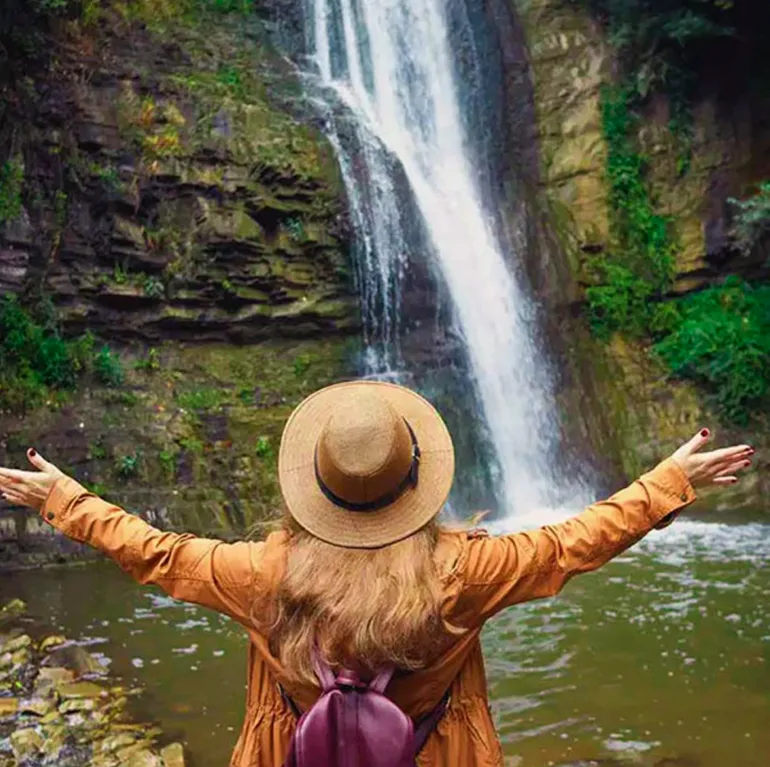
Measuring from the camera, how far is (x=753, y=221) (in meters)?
11.8

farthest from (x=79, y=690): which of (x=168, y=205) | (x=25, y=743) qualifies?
(x=168, y=205)

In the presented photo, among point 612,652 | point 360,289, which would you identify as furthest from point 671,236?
point 612,652

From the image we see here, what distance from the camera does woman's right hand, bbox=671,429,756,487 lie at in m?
1.84

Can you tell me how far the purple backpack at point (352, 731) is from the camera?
5.32 ft

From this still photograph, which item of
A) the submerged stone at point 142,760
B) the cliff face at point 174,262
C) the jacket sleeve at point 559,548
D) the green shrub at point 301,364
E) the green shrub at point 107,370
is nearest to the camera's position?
the jacket sleeve at point 559,548

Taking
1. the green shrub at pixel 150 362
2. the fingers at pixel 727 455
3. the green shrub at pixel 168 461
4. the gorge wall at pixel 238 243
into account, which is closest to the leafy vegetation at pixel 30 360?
the gorge wall at pixel 238 243

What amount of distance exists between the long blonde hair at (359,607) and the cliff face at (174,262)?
7824mm

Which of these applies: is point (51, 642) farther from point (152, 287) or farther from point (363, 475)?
point (363, 475)

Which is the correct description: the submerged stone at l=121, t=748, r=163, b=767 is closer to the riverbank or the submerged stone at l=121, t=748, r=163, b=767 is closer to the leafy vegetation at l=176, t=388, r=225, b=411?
the riverbank

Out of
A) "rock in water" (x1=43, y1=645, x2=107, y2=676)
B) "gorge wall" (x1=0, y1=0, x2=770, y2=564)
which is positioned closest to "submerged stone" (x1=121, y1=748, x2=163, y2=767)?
"rock in water" (x1=43, y1=645, x2=107, y2=676)

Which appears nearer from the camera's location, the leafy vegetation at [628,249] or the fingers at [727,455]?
the fingers at [727,455]

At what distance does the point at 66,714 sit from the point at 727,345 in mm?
10616

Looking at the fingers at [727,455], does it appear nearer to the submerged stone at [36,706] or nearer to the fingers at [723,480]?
the fingers at [723,480]

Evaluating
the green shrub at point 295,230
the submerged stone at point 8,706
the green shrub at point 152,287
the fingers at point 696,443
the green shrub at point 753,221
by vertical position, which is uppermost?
the green shrub at point 295,230
